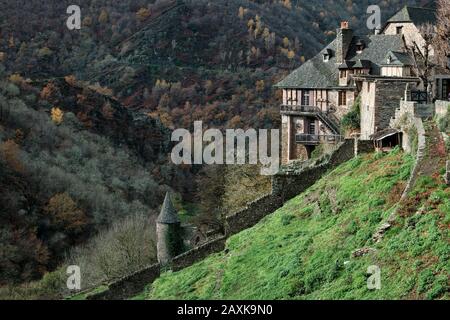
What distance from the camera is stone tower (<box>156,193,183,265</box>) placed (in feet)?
→ 133

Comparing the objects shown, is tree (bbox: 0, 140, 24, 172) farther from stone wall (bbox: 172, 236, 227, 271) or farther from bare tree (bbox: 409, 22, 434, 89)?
bare tree (bbox: 409, 22, 434, 89)

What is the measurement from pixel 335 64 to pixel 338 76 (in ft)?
4.18

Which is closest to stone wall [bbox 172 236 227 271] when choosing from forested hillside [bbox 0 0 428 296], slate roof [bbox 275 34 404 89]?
forested hillside [bbox 0 0 428 296]

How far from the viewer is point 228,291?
99.6 ft

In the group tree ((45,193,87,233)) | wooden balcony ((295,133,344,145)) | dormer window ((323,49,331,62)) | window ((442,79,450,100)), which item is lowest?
tree ((45,193,87,233))

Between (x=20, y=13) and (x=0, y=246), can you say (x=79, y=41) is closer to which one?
(x=20, y=13)

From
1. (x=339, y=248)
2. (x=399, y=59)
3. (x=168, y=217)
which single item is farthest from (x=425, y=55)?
(x=339, y=248)

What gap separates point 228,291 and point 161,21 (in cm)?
13599

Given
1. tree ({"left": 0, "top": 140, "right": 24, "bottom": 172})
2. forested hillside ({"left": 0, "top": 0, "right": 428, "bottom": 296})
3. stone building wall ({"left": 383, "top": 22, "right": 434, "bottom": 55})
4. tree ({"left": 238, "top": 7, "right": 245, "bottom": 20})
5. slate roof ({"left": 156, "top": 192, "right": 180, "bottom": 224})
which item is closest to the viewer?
slate roof ({"left": 156, "top": 192, "right": 180, "bottom": 224})

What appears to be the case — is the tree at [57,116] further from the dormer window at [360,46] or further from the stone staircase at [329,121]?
the dormer window at [360,46]

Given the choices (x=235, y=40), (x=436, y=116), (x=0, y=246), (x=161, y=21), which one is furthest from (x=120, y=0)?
(x=436, y=116)

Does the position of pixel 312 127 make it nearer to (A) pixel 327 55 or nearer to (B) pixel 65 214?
(A) pixel 327 55

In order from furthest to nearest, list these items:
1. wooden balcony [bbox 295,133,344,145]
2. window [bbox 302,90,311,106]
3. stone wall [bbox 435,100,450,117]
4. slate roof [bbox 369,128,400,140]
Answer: window [bbox 302,90,311,106] → wooden balcony [bbox 295,133,344,145] → slate roof [bbox 369,128,400,140] → stone wall [bbox 435,100,450,117]

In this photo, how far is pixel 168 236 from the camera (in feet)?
135
